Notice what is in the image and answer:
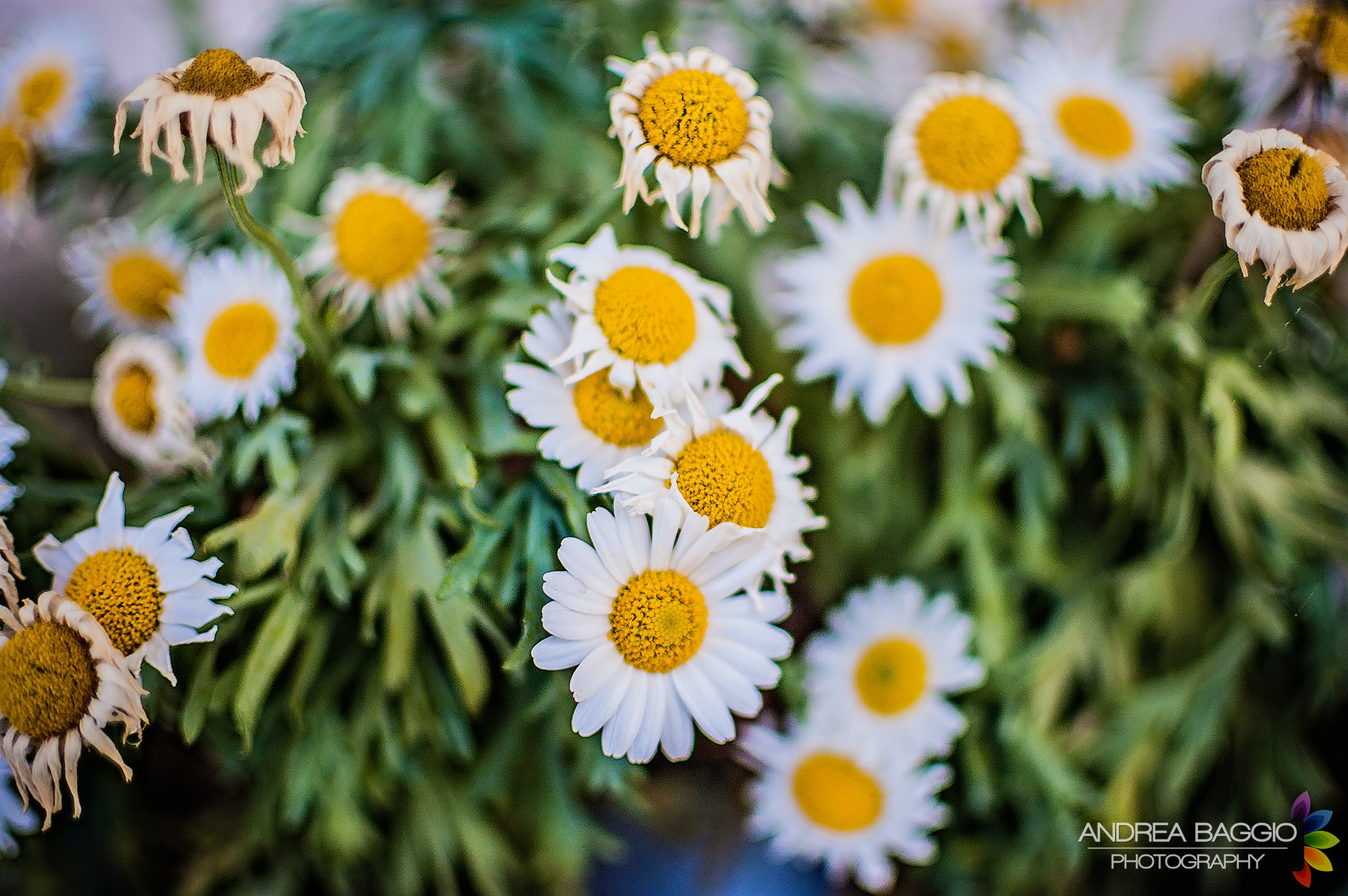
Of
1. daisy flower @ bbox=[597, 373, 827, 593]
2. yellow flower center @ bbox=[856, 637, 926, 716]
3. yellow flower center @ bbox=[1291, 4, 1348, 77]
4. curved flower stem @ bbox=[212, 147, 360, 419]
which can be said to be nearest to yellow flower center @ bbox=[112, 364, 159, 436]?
curved flower stem @ bbox=[212, 147, 360, 419]

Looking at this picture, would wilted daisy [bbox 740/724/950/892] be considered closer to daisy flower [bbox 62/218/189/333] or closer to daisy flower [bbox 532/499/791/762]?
daisy flower [bbox 532/499/791/762]

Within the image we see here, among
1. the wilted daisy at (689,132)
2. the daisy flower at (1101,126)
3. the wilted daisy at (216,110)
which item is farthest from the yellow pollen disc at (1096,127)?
the wilted daisy at (216,110)

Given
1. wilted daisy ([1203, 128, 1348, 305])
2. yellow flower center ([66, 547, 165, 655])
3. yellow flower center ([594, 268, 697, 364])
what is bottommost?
yellow flower center ([66, 547, 165, 655])

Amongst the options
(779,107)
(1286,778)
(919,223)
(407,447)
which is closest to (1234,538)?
(1286,778)

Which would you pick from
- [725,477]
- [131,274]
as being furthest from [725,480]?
[131,274]

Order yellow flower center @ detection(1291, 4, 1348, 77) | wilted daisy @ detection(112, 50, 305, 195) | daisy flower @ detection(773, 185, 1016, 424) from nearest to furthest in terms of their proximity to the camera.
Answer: wilted daisy @ detection(112, 50, 305, 195)
yellow flower center @ detection(1291, 4, 1348, 77)
daisy flower @ detection(773, 185, 1016, 424)

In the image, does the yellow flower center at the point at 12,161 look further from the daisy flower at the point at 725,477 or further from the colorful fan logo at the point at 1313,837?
the colorful fan logo at the point at 1313,837

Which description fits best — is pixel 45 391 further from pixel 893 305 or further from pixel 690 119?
pixel 893 305
